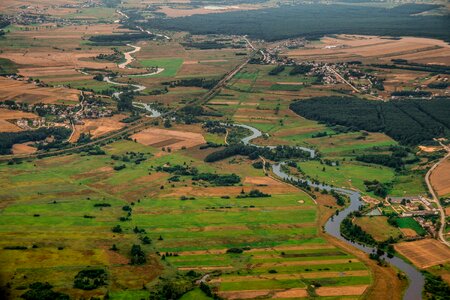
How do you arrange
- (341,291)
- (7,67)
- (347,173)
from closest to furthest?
1. (341,291)
2. (347,173)
3. (7,67)

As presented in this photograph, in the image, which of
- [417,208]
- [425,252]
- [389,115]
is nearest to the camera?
[425,252]

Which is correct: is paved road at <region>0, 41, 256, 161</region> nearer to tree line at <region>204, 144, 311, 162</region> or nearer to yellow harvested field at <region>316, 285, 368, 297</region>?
tree line at <region>204, 144, 311, 162</region>

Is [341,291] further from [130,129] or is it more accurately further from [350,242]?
[130,129]

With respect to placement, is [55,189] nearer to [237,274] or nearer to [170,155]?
[170,155]

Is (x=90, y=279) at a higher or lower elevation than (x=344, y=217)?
higher

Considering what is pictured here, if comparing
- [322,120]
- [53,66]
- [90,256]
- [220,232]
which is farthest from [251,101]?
[90,256]

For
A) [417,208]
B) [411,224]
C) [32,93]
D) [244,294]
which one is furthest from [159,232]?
[32,93]
